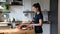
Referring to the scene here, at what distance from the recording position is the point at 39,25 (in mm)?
3365

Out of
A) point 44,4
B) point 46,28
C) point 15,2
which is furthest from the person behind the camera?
point 46,28

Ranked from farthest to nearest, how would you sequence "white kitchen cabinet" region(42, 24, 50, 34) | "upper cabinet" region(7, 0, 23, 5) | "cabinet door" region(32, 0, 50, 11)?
"white kitchen cabinet" region(42, 24, 50, 34) → "upper cabinet" region(7, 0, 23, 5) → "cabinet door" region(32, 0, 50, 11)

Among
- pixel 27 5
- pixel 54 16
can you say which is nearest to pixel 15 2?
pixel 27 5

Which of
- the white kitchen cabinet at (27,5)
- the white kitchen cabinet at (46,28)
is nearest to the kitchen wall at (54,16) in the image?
the white kitchen cabinet at (46,28)

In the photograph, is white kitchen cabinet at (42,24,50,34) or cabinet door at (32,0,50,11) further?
white kitchen cabinet at (42,24,50,34)

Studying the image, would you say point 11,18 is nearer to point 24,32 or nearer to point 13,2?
point 13,2

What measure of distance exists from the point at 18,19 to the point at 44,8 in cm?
113

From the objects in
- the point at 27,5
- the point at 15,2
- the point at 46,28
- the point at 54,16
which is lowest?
the point at 46,28

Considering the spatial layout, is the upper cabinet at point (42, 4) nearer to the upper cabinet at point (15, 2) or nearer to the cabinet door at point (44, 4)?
the cabinet door at point (44, 4)

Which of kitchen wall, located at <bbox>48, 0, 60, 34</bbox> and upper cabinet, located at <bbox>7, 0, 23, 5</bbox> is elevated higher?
upper cabinet, located at <bbox>7, 0, 23, 5</bbox>

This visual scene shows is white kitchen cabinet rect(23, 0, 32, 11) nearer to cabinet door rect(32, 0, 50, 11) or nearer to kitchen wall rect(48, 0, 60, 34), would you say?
cabinet door rect(32, 0, 50, 11)

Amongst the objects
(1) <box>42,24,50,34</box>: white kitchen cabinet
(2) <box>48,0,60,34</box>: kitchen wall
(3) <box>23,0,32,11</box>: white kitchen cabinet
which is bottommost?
(1) <box>42,24,50,34</box>: white kitchen cabinet

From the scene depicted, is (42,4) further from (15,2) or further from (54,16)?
(15,2)

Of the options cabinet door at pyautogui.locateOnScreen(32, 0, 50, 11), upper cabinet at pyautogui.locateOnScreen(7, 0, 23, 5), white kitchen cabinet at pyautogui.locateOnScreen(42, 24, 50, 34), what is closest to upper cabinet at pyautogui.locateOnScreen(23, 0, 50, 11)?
cabinet door at pyautogui.locateOnScreen(32, 0, 50, 11)
